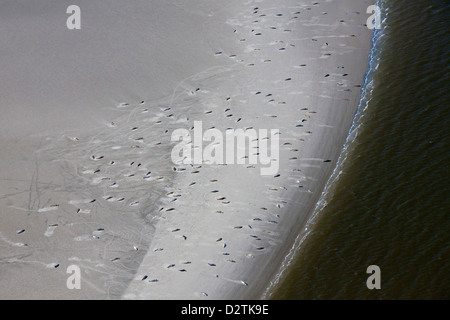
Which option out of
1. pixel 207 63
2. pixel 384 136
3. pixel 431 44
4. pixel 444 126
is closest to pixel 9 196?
pixel 207 63

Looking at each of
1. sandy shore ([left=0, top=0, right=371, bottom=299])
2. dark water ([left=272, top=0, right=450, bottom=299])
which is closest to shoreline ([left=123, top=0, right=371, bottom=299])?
sandy shore ([left=0, top=0, right=371, bottom=299])

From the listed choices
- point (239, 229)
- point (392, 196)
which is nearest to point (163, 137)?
→ point (239, 229)

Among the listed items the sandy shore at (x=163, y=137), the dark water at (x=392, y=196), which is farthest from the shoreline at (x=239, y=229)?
the dark water at (x=392, y=196)

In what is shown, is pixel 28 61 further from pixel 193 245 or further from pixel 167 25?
pixel 193 245

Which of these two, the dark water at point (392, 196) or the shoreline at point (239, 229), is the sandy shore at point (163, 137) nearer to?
the shoreline at point (239, 229)

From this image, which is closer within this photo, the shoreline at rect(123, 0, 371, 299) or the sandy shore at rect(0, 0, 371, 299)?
the shoreline at rect(123, 0, 371, 299)

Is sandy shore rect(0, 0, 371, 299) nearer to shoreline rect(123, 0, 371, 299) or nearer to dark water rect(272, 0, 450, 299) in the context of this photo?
shoreline rect(123, 0, 371, 299)

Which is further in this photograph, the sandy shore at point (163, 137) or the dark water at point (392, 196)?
the sandy shore at point (163, 137)
